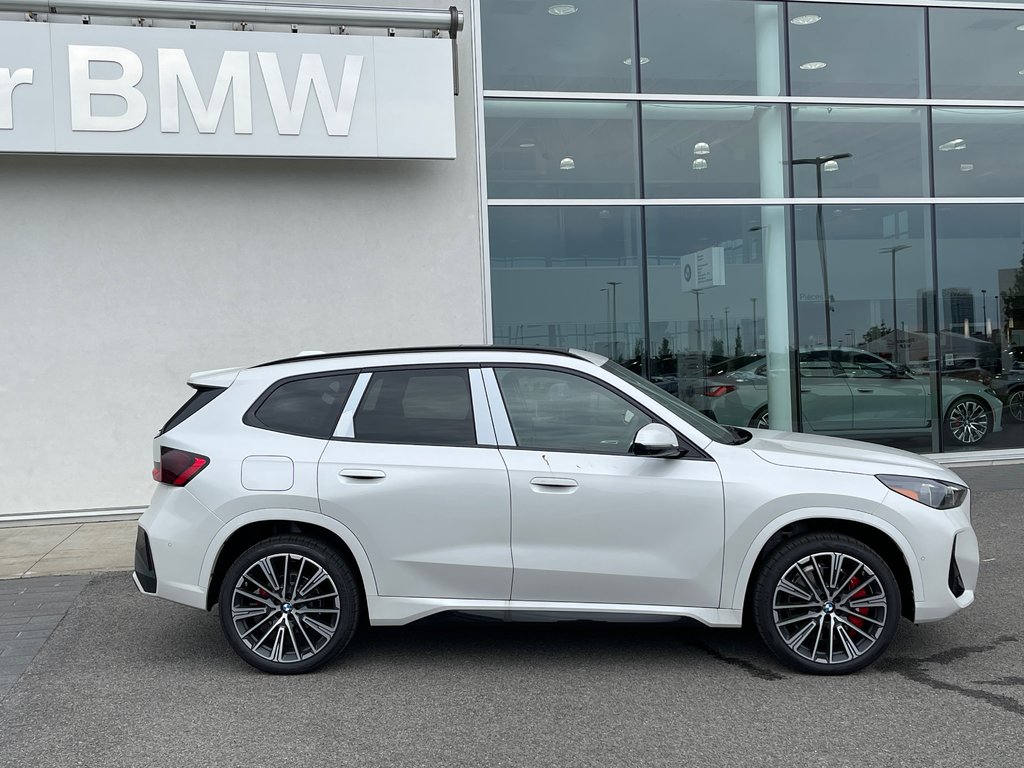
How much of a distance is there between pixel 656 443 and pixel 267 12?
710 cm

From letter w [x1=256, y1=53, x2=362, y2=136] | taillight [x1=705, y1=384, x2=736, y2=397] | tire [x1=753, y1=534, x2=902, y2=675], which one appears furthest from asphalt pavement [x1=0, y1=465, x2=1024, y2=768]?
letter w [x1=256, y1=53, x2=362, y2=136]

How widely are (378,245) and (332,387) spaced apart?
5408 millimetres

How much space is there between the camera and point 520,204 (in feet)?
35.4

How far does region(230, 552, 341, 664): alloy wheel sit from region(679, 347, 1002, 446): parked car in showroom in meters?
6.86

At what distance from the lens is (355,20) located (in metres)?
9.85

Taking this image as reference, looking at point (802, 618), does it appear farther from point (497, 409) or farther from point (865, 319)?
point (865, 319)

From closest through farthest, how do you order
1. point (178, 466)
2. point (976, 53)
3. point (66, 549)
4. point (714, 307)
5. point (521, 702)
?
point (521, 702)
point (178, 466)
point (66, 549)
point (714, 307)
point (976, 53)

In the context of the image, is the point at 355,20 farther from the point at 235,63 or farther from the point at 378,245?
the point at 378,245

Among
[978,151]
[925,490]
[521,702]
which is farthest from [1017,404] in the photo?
[521,702]

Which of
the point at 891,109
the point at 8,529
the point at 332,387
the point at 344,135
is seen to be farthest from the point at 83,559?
the point at 891,109

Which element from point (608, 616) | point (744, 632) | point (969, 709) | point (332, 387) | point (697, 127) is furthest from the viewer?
point (697, 127)

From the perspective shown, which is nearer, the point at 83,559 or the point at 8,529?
the point at 83,559

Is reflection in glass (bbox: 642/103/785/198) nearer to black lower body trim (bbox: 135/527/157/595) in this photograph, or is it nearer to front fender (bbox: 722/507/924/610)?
front fender (bbox: 722/507/924/610)

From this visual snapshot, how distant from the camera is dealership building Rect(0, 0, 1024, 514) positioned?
9617 millimetres
